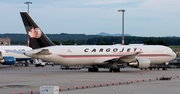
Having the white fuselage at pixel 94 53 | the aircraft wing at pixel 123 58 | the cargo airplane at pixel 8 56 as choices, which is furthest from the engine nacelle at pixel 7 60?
the aircraft wing at pixel 123 58

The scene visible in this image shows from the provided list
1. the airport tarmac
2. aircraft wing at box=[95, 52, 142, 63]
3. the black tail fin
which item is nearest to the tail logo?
the black tail fin

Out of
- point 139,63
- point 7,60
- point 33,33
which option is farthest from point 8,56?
point 139,63

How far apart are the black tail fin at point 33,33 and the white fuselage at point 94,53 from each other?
47.2 inches

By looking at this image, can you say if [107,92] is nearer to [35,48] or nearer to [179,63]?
[35,48]

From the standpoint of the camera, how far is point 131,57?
5103cm

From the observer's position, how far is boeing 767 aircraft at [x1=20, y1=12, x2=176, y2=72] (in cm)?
5022

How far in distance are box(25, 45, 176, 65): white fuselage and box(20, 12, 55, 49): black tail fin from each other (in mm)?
1200

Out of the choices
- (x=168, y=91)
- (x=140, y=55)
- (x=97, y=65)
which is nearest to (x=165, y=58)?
(x=140, y=55)

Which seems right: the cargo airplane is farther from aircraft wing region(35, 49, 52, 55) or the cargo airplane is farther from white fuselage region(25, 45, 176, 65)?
aircraft wing region(35, 49, 52, 55)

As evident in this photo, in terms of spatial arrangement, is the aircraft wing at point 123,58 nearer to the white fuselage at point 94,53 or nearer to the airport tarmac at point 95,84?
the white fuselage at point 94,53

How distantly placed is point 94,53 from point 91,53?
1.21ft

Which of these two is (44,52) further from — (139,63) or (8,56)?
(8,56)

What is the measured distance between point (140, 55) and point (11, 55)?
2630cm

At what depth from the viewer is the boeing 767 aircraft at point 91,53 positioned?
165 ft
